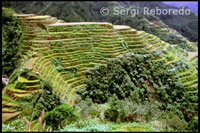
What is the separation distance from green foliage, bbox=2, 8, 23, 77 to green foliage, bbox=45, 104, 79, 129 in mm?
6017

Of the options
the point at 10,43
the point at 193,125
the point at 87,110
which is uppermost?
the point at 10,43

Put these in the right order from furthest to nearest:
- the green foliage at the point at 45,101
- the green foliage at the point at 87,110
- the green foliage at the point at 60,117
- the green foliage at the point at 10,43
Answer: the green foliage at the point at 10,43, the green foliage at the point at 87,110, the green foliage at the point at 45,101, the green foliage at the point at 60,117

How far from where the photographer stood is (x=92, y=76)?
32.2 feet

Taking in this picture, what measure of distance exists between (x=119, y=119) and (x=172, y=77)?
5319mm

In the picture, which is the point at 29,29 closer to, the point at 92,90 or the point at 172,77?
the point at 92,90

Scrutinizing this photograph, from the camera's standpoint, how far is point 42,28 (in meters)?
11.5

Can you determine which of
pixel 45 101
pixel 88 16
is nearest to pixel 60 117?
pixel 45 101

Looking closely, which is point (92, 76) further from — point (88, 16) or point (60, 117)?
point (88, 16)

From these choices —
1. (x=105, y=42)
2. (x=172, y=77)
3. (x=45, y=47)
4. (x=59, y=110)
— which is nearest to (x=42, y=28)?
(x=45, y=47)

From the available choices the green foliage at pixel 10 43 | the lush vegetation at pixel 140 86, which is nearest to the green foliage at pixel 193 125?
A: the lush vegetation at pixel 140 86

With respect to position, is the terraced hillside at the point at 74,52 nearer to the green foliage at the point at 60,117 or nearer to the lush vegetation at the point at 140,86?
the lush vegetation at the point at 140,86

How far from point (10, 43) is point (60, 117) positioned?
324 inches

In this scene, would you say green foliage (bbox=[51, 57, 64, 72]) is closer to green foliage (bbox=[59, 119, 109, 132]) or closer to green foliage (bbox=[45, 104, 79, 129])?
green foliage (bbox=[45, 104, 79, 129])

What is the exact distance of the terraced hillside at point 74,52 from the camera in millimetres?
8797
